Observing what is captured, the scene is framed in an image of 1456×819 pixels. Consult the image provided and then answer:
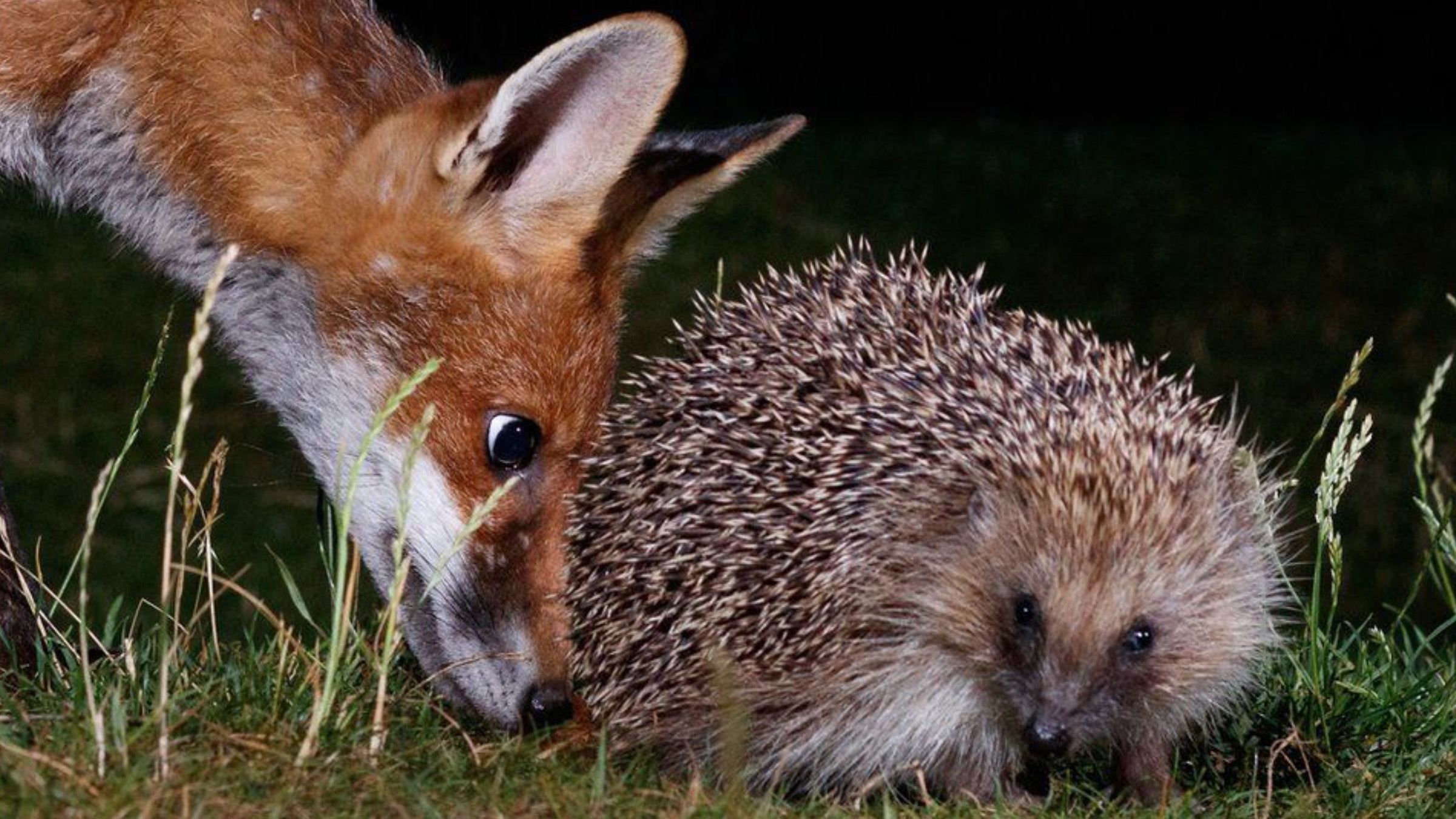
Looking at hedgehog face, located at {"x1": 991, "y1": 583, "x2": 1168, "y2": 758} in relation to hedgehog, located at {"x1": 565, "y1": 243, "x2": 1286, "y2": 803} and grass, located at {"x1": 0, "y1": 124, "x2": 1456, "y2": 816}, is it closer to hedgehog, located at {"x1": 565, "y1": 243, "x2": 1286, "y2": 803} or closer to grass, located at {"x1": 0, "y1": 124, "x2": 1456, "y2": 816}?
hedgehog, located at {"x1": 565, "y1": 243, "x2": 1286, "y2": 803}

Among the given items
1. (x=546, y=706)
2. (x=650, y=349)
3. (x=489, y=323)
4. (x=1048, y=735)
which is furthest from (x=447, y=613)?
(x=650, y=349)

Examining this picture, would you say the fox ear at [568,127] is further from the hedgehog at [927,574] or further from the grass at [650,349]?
the grass at [650,349]

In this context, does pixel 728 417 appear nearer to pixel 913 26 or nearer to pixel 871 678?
pixel 871 678

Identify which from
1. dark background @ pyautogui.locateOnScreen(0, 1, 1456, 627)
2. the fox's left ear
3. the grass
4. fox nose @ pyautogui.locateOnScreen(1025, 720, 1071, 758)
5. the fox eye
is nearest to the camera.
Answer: the grass

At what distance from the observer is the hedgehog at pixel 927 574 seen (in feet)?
16.8

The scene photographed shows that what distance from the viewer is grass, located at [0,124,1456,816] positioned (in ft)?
14.5

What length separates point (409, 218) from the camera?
19.2 feet

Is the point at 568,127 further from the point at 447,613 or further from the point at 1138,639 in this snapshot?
the point at 1138,639

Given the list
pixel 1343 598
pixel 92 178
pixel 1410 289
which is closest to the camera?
pixel 92 178

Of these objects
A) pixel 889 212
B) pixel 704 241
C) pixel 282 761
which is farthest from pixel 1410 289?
pixel 282 761

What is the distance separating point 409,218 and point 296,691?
1646 mm

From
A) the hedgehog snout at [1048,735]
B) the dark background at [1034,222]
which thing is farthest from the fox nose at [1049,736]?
the dark background at [1034,222]

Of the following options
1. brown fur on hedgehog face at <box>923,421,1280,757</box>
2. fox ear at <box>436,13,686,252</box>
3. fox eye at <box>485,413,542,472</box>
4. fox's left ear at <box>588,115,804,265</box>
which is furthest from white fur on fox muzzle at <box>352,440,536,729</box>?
brown fur on hedgehog face at <box>923,421,1280,757</box>

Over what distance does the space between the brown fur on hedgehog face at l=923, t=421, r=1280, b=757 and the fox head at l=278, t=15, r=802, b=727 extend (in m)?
1.23
